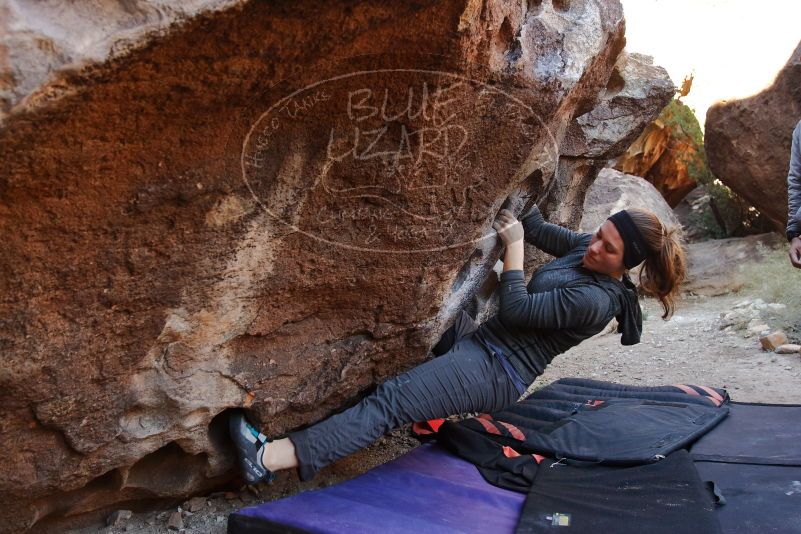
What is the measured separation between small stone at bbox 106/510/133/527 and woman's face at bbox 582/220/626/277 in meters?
2.05

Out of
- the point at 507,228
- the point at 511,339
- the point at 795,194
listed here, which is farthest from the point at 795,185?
the point at 511,339

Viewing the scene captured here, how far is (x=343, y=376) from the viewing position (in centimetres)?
288

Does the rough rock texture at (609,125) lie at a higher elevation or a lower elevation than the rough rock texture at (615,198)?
higher

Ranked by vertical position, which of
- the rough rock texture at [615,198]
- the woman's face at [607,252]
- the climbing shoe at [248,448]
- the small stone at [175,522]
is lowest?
the small stone at [175,522]

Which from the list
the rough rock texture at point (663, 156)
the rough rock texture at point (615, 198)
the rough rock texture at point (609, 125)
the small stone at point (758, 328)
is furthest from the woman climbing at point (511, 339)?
the rough rock texture at point (663, 156)

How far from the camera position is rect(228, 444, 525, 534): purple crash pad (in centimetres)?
241

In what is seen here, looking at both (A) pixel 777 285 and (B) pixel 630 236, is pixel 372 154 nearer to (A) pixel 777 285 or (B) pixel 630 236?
(B) pixel 630 236

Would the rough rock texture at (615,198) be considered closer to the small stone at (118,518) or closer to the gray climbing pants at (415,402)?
the gray climbing pants at (415,402)

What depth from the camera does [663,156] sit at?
30.7 feet

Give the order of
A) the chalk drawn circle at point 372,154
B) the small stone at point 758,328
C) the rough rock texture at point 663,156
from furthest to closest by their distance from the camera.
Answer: the rough rock texture at point 663,156, the small stone at point 758,328, the chalk drawn circle at point 372,154

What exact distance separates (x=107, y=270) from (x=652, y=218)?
2034 mm

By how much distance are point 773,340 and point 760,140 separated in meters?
2.83

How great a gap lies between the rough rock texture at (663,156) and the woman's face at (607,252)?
602 centimetres

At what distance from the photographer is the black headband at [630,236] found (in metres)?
2.91
